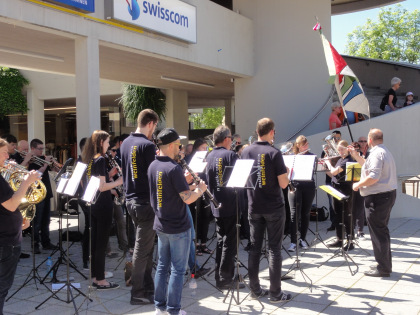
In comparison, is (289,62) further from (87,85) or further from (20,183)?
(20,183)

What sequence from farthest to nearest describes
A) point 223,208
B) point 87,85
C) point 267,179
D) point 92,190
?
1. point 87,85
2. point 223,208
3. point 267,179
4. point 92,190

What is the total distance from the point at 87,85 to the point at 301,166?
4.40 metres

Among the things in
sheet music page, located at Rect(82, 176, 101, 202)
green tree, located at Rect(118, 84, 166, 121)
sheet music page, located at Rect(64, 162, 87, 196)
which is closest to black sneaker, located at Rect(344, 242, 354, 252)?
sheet music page, located at Rect(82, 176, 101, 202)

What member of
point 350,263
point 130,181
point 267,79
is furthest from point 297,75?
point 130,181

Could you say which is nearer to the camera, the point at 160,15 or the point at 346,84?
the point at 346,84

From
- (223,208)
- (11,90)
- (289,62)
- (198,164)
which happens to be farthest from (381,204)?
(11,90)

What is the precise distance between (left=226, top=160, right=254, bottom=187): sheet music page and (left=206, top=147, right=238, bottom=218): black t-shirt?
566mm

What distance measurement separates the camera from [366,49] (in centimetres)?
4172

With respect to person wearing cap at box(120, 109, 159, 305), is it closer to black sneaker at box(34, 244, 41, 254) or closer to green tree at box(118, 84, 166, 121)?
black sneaker at box(34, 244, 41, 254)

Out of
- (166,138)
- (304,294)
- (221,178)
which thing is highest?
(166,138)

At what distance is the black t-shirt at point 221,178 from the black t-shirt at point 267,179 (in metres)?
0.54

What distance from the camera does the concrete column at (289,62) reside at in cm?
1353

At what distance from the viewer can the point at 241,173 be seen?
484 centimetres

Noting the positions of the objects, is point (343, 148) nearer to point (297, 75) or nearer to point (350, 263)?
point (350, 263)
